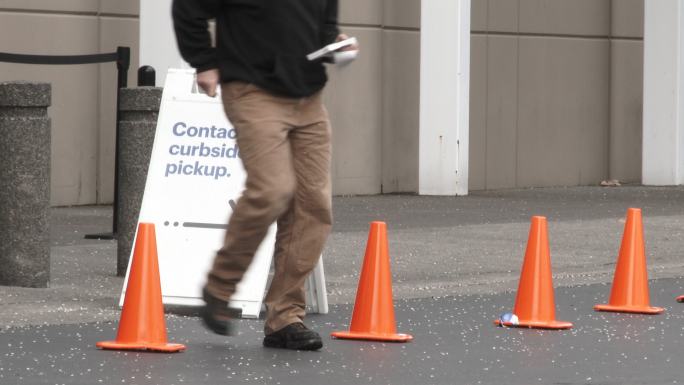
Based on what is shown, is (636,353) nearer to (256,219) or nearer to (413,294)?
(256,219)

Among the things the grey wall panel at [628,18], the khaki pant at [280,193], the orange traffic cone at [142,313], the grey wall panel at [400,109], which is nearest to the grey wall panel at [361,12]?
the grey wall panel at [400,109]

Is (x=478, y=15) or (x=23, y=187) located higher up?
(x=478, y=15)

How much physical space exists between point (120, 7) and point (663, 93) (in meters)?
8.11

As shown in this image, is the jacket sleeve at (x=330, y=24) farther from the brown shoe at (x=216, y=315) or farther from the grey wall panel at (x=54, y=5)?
the grey wall panel at (x=54, y=5)

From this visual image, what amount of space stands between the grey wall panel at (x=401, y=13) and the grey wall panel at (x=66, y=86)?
413cm

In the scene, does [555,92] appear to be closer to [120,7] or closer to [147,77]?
[120,7]

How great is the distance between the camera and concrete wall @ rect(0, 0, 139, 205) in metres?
15.7

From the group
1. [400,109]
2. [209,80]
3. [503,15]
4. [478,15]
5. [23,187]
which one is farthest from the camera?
[503,15]

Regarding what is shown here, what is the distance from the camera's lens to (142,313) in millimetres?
7191

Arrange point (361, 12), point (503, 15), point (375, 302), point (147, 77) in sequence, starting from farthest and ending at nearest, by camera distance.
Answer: point (503, 15)
point (361, 12)
point (147, 77)
point (375, 302)

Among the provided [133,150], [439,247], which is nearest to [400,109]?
[439,247]

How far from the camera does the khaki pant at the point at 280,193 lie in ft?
21.9

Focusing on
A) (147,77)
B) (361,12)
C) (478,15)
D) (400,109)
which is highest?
(478,15)

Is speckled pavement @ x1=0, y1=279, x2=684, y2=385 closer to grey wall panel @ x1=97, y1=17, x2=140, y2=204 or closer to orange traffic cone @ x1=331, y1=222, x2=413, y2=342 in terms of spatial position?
orange traffic cone @ x1=331, y1=222, x2=413, y2=342
